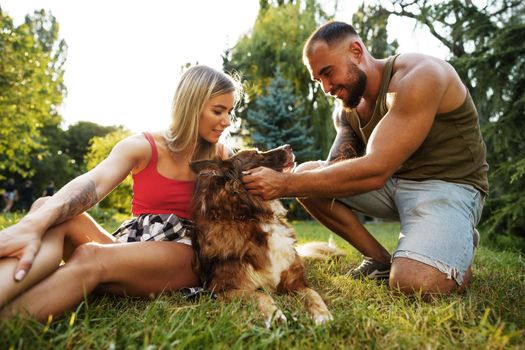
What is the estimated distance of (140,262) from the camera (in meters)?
2.45

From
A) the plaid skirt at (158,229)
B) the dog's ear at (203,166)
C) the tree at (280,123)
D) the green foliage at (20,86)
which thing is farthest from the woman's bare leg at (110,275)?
the tree at (280,123)

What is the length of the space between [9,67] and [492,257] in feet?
40.9

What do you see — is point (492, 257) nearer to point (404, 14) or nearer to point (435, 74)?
point (435, 74)

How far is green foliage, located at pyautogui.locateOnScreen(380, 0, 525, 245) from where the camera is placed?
500 cm

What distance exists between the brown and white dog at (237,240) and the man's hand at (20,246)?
99 cm

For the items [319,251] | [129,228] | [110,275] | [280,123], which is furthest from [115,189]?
[110,275]

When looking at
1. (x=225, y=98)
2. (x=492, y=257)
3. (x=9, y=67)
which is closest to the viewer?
(x=225, y=98)

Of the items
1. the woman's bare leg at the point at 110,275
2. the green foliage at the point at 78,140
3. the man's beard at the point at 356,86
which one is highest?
the man's beard at the point at 356,86

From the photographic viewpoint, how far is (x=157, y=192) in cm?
292

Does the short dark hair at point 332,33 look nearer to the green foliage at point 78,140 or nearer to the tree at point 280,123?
the tree at point 280,123

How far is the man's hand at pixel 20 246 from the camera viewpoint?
1.86 m

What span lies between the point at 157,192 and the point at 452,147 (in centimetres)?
223

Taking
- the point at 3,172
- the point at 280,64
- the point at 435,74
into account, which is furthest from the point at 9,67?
the point at 3,172

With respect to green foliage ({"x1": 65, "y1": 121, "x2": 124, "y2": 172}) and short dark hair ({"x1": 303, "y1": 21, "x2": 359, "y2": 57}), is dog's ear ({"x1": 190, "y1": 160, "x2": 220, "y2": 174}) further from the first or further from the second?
green foliage ({"x1": 65, "y1": 121, "x2": 124, "y2": 172})
